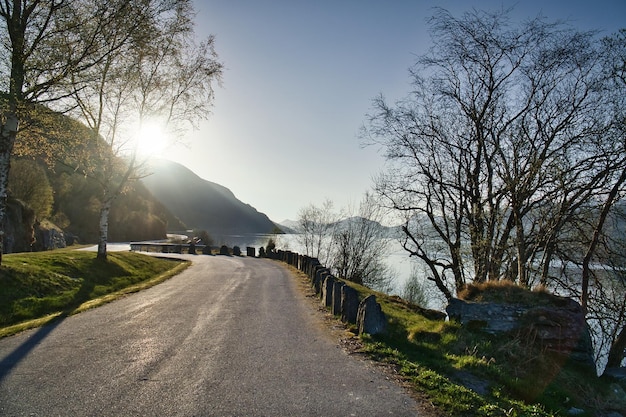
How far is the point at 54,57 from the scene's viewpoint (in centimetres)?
1095

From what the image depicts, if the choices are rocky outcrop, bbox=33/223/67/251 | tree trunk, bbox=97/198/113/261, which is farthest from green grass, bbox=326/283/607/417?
rocky outcrop, bbox=33/223/67/251

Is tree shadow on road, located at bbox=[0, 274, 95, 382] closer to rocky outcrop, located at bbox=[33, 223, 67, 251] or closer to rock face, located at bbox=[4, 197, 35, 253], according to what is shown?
rock face, located at bbox=[4, 197, 35, 253]

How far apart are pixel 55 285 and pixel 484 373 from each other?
11.7 metres

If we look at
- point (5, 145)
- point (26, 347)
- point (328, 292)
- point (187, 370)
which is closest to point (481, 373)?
point (187, 370)

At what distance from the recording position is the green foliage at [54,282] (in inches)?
379

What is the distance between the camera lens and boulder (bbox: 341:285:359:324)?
9.43 meters

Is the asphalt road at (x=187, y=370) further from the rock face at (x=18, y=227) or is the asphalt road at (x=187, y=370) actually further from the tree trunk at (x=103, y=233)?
the rock face at (x=18, y=227)

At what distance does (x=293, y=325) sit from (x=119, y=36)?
1061 centimetres

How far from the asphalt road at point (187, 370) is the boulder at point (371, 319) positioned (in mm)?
757

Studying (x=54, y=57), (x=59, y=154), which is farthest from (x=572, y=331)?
(x=59, y=154)

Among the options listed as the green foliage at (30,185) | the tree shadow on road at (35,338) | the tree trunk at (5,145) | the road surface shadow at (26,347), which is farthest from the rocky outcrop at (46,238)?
the road surface shadow at (26,347)

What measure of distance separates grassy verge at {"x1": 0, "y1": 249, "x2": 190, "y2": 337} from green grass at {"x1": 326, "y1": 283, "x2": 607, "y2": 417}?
7.70 m

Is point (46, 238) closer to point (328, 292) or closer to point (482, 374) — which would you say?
point (328, 292)

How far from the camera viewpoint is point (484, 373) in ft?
21.5
